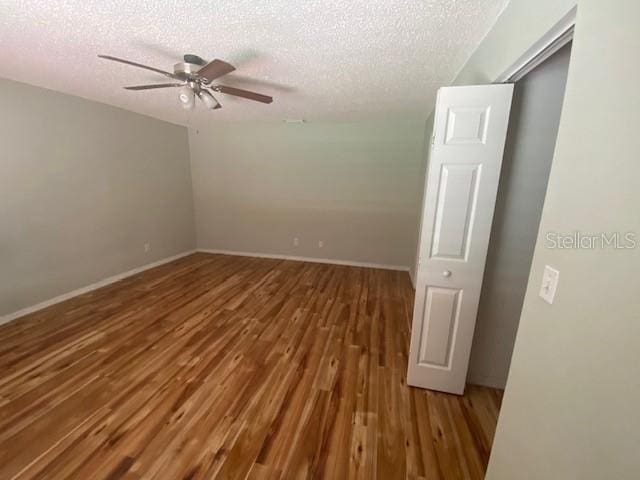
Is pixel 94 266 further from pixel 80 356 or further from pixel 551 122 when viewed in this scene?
pixel 551 122

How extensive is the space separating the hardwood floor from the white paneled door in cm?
32

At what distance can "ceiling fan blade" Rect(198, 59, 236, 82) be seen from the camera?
1601mm

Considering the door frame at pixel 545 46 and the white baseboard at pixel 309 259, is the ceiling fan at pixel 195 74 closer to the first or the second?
the door frame at pixel 545 46

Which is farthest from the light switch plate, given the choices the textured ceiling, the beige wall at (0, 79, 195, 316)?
the beige wall at (0, 79, 195, 316)

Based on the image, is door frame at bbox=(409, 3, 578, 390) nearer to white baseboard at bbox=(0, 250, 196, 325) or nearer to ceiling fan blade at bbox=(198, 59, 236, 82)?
ceiling fan blade at bbox=(198, 59, 236, 82)

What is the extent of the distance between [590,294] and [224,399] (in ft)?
6.54

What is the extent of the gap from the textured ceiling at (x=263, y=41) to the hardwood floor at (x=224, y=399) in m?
2.46

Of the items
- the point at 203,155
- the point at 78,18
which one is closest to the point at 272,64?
the point at 78,18

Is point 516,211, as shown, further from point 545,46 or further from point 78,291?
point 78,291

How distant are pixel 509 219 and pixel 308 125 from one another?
3.48 metres

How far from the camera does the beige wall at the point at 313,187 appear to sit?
4020 millimetres

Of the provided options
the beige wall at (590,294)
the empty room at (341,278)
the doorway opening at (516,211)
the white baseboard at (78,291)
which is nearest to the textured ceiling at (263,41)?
the empty room at (341,278)

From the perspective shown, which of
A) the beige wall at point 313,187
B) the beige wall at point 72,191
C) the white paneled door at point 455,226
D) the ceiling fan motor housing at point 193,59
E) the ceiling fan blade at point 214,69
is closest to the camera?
the white paneled door at point 455,226

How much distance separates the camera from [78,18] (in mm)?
1502
